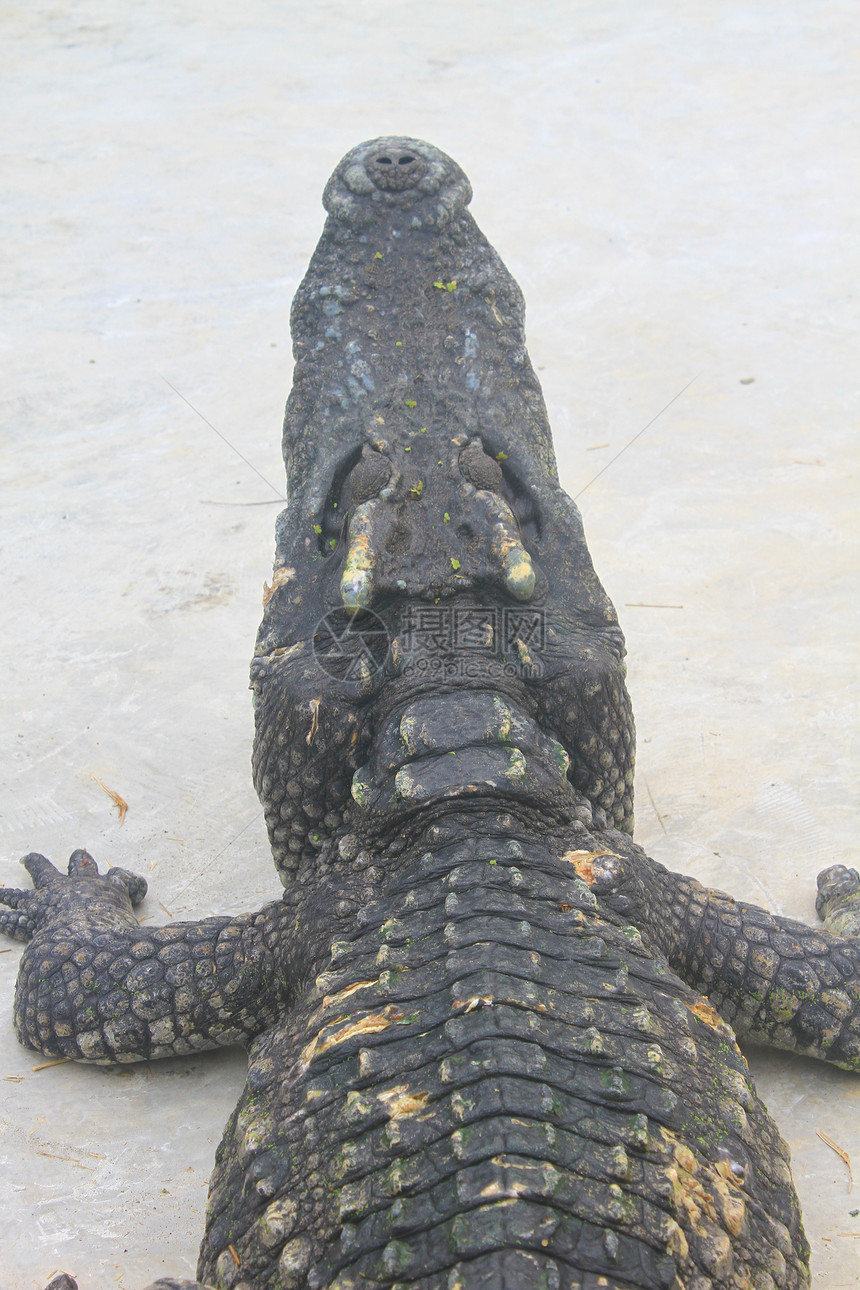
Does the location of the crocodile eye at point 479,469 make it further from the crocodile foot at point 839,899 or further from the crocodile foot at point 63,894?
the crocodile foot at point 63,894

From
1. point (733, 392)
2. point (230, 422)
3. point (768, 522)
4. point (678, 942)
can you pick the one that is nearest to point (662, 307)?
point (733, 392)

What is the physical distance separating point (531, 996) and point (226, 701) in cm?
286

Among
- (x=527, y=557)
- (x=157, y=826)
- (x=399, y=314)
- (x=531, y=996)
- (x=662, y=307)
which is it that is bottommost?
(x=157, y=826)

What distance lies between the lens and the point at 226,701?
484cm

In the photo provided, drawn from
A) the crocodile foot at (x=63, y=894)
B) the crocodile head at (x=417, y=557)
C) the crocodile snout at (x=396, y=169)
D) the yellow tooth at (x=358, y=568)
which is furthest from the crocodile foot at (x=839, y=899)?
the crocodile snout at (x=396, y=169)

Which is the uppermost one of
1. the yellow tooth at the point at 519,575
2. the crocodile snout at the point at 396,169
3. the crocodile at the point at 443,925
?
the crocodile snout at the point at 396,169

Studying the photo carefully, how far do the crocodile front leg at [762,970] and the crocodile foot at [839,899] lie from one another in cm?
28

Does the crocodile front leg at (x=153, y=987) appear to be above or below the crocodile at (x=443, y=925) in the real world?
below

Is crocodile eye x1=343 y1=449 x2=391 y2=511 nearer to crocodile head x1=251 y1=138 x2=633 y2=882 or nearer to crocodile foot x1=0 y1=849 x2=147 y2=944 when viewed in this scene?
crocodile head x1=251 y1=138 x2=633 y2=882

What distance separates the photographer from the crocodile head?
300cm

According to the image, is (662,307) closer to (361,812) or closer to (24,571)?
(24,571)

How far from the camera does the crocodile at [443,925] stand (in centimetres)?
203

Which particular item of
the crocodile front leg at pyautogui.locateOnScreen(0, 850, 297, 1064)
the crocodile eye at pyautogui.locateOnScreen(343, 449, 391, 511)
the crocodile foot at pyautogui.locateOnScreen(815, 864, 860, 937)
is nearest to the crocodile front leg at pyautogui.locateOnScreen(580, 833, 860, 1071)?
the crocodile foot at pyautogui.locateOnScreen(815, 864, 860, 937)

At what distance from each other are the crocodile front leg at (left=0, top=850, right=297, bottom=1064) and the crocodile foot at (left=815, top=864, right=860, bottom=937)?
5.74ft
